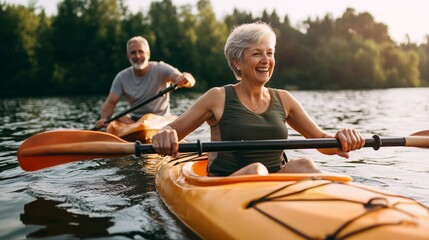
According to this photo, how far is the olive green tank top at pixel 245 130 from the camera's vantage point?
373cm

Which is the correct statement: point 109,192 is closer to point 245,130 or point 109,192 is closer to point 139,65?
point 245,130

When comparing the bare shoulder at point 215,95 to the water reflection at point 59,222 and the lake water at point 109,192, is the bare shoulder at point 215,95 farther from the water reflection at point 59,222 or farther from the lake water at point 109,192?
the water reflection at point 59,222

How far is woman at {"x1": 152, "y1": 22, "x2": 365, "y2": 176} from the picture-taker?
3.70 metres

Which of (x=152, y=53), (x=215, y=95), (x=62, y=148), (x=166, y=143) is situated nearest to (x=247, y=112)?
(x=215, y=95)

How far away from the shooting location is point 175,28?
50188 mm

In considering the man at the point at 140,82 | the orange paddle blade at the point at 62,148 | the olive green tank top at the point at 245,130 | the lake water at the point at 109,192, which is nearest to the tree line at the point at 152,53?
the man at the point at 140,82

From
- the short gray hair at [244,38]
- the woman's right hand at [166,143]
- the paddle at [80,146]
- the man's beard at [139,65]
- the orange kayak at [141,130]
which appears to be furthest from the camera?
the man's beard at [139,65]

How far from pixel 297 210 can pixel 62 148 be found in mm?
2436

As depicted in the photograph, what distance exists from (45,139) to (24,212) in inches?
27.0

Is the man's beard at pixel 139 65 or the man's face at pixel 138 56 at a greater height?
the man's face at pixel 138 56

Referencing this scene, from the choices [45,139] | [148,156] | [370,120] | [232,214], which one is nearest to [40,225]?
[45,139]

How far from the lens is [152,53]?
4612cm

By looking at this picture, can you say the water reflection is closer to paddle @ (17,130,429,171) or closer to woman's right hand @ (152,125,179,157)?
paddle @ (17,130,429,171)

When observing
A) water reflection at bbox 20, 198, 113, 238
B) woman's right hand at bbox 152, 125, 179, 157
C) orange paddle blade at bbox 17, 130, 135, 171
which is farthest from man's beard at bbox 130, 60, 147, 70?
woman's right hand at bbox 152, 125, 179, 157
